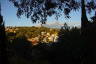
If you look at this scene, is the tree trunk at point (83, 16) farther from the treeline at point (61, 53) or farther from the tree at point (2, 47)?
the tree at point (2, 47)

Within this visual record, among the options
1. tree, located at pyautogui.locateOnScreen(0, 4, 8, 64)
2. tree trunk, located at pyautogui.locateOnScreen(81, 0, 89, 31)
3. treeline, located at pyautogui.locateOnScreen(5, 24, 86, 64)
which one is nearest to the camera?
tree, located at pyautogui.locateOnScreen(0, 4, 8, 64)

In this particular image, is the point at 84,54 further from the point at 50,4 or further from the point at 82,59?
the point at 50,4

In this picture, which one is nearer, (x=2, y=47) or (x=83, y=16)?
(x=2, y=47)

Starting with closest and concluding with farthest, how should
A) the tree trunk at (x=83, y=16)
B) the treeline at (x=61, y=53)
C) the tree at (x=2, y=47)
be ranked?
the tree at (x=2, y=47) → the treeline at (x=61, y=53) → the tree trunk at (x=83, y=16)

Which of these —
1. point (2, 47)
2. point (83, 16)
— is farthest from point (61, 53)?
point (2, 47)

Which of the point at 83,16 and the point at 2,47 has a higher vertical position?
the point at 83,16

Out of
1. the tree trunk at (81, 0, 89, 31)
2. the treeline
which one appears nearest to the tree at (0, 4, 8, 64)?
the treeline

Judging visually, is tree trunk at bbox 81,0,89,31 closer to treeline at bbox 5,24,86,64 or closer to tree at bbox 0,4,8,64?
treeline at bbox 5,24,86,64

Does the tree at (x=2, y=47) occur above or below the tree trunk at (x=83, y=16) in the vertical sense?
below

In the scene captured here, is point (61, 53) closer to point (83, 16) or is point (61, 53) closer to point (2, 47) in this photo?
point (83, 16)

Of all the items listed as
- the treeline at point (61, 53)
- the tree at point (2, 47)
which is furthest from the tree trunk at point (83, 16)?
the tree at point (2, 47)

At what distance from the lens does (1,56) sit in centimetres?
1908

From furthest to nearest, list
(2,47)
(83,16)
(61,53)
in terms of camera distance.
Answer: (83,16) < (61,53) < (2,47)

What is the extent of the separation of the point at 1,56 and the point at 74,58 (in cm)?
585
